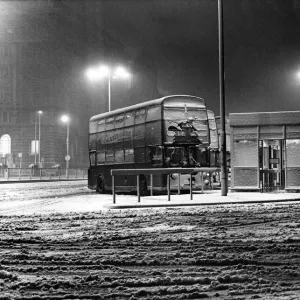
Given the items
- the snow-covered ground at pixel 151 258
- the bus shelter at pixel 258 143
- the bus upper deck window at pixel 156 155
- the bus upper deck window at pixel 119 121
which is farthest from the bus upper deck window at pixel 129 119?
the snow-covered ground at pixel 151 258

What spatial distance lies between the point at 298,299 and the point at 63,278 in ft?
8.49

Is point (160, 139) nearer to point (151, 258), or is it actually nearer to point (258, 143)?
point (258, 143)

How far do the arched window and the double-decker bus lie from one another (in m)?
45.4

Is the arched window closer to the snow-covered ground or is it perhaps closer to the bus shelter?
the bus shelter

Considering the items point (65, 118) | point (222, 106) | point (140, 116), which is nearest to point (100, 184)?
point (140, 116)

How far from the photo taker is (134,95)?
330ft

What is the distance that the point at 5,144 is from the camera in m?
70.6

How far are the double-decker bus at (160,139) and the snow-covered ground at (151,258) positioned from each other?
10.3 meters

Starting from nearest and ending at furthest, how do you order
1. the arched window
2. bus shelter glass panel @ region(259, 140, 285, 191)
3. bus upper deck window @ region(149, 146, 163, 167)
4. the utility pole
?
the utility pole
bus upper deck window @ region(149, 146, 163, 167)
bus shelter glass panel @ region(259, 140, 285, 191)
the arched window

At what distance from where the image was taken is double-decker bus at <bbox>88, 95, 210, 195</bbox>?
2402 cm

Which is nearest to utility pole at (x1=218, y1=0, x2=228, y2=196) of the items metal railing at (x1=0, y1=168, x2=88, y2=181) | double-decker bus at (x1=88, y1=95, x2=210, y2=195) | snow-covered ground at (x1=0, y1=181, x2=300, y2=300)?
double-decker bus at (x1=88, y1=95, x2=210, y2=195)

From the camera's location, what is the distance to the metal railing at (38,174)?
180 ft

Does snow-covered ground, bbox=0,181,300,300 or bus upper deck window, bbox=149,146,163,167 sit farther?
bus upper deck window, bbox=149,146,163,167

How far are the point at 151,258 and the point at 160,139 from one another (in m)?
16.0
